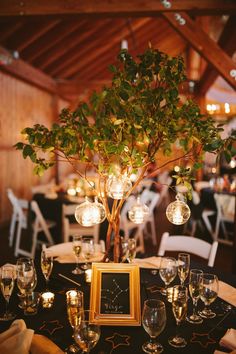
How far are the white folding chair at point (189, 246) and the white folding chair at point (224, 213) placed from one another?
277 cm

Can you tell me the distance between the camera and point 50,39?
6781 mm

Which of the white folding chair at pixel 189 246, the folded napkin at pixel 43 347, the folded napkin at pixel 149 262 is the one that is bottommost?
the folded napkin at pixel 43 347

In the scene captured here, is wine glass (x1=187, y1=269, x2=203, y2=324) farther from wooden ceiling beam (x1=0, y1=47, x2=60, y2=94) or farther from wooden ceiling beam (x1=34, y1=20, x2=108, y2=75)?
wooden ceiling beam (x1=34, y1=20, x2=108, y2=75)

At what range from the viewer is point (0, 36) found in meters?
5.85

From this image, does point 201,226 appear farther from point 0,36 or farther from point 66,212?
point 0,36

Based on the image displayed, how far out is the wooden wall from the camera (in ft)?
22.1

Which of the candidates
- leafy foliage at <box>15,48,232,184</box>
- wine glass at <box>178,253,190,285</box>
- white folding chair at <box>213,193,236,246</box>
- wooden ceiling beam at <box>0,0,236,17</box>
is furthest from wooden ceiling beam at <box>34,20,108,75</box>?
wine glass at <box>178,253,190,285</box>

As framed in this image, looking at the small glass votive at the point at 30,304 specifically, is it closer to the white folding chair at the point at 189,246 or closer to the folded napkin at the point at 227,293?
the folded napkin at the point at 227,293

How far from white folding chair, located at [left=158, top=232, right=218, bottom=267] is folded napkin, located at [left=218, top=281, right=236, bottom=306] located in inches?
18.4

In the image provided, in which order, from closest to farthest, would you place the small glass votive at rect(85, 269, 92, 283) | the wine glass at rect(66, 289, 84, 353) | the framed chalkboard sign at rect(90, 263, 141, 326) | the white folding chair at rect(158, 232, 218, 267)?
1. the wine glass at rect(66, 289, 84, 353)
2. the framed chalkboard sign at rect(90, 263, 141, 326)
3. the small glass votive at rect(85, 269, 92, 283)
4. the white folding chair at rect(158, 232, 218, 267)

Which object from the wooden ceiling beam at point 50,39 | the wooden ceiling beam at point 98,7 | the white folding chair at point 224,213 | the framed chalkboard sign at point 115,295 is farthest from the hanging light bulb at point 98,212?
the wooden ceiling beam at point 50,39

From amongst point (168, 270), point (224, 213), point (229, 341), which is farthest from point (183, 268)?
point (224, 213)

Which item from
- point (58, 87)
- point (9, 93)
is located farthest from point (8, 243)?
point (58, 87)

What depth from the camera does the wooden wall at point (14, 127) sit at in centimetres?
673
